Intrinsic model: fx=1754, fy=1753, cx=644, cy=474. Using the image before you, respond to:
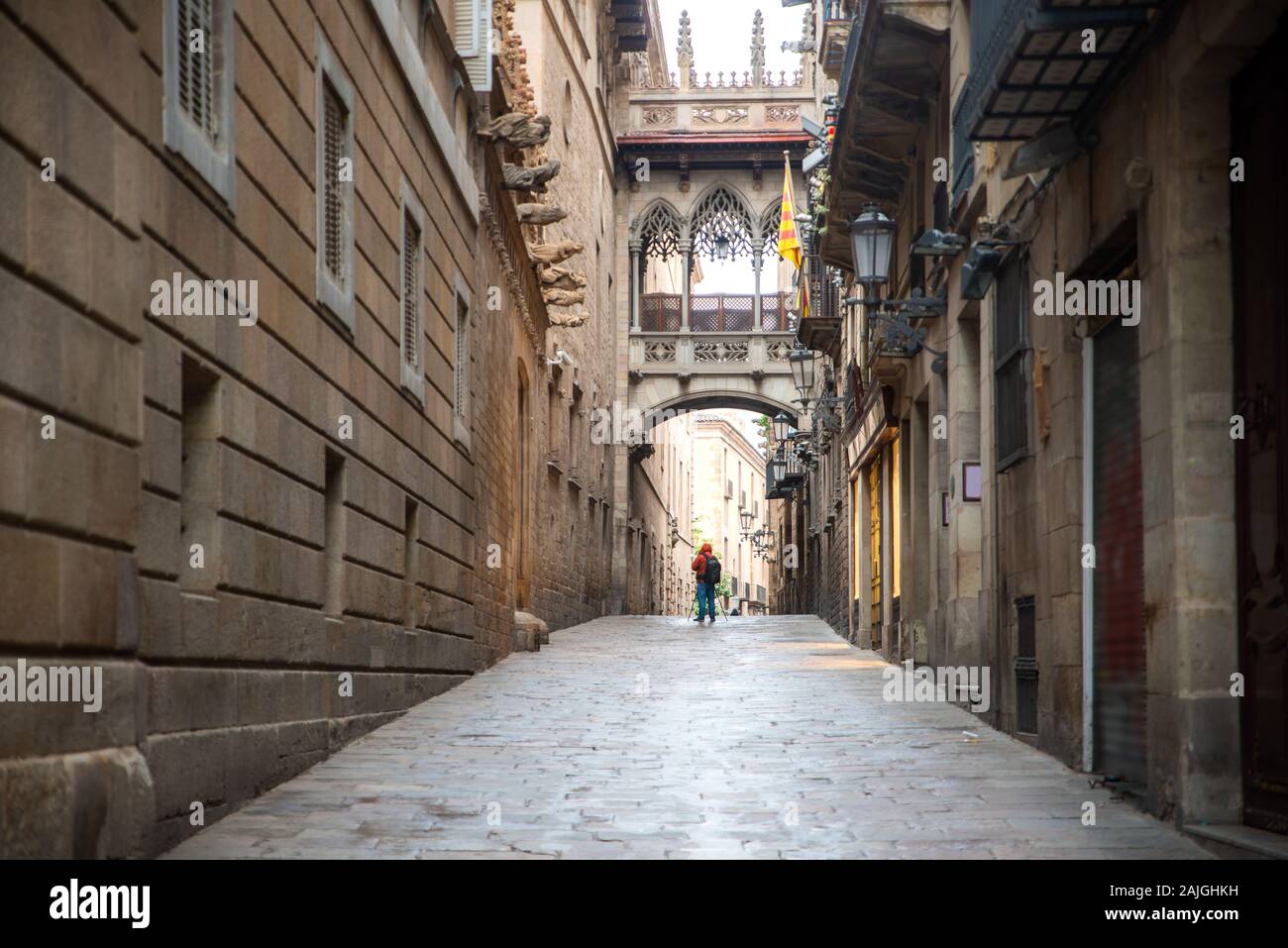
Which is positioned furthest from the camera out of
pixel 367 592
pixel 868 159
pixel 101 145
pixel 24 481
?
pixel 868 159

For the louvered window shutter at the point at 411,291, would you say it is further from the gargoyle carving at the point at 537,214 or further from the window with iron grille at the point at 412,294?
the gargoyle carving at the point at 537,214

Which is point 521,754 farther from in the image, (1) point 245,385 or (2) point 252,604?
(1) point 245,385

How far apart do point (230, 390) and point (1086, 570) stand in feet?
17.5

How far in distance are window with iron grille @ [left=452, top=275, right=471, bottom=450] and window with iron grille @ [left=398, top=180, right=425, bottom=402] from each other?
6.51 feet

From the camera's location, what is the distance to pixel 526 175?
2120cm

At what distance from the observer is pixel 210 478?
877 cm


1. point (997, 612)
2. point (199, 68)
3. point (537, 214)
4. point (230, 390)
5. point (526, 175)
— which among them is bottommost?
point (997, 612)

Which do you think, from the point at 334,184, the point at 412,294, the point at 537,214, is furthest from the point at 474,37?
the point at 334,184

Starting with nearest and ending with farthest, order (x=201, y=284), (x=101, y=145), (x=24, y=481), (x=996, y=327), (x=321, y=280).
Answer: (x=24, y=481) → (x=101, y=145) → (x=201, y=284) → (x=321, y=280) → (x=996, y=327)

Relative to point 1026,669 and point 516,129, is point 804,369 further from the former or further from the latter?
point 1026,669

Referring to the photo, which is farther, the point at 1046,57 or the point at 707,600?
the point at 707,600

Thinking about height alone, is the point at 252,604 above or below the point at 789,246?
below
